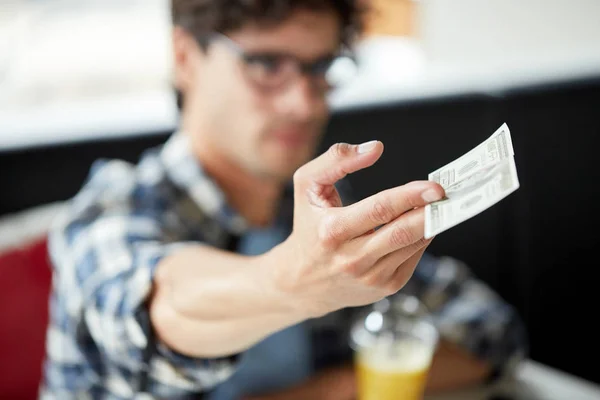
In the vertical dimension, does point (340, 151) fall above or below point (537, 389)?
above

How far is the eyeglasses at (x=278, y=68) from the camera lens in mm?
796

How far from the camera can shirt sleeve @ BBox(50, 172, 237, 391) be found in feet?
2.04

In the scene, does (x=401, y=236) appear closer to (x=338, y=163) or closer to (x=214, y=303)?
(x=338, y=163)

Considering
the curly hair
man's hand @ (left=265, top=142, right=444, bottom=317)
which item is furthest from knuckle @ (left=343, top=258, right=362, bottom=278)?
the curly hair

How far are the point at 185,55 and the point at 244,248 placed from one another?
0.29m

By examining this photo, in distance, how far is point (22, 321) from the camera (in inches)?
42.8

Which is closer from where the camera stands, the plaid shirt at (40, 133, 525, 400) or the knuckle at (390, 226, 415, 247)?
the knuckle at (390, 226, 415, 247)

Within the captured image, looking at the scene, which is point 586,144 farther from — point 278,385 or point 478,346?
point 278,385

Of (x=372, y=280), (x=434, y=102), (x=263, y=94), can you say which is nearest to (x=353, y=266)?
(x=372, y=280)

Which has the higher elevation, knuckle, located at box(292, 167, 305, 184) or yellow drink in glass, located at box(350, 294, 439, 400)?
knuckle, located at box(292, 167, 305, 184)

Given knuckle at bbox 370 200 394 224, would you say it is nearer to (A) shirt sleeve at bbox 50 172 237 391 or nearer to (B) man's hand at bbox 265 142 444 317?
(B) man's hand at bbox 265 142 444 317

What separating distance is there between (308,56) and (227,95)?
0.13 meters

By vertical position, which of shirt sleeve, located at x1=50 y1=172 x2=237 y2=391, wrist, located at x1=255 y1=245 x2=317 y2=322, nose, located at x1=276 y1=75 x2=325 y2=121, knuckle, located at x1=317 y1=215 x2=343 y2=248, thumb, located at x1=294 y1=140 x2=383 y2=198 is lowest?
shirt sleeve, located at x1=50 y1=172 x2=237 y2=391

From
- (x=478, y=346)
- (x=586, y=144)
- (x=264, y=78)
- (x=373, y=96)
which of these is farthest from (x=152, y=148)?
(x=586, y=144)
